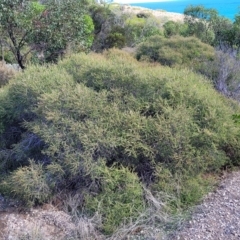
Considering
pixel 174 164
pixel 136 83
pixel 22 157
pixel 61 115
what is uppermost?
pixel 136 83

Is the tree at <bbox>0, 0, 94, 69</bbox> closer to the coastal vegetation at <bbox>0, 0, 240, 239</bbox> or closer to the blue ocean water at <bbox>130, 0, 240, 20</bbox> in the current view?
the coastal vegetation at <bbox>0, 0, 240, 239</bbox>

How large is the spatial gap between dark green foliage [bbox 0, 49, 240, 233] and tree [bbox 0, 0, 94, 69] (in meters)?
4.83

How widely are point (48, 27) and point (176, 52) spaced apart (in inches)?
144

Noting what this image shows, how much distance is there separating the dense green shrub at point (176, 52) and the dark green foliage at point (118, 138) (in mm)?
4099

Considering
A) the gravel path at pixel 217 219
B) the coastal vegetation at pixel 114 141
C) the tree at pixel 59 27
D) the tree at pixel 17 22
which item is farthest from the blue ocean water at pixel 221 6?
the gravel path at pixel 217 219

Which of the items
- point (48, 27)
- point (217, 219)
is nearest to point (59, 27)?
point (48, 27)

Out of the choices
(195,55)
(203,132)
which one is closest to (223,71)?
(195,55)

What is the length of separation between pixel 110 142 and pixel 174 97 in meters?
1.30

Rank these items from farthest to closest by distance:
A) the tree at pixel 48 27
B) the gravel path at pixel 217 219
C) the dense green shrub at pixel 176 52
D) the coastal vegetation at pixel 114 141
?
the tree at pixel 48 27
the dense green shrub at pixel 176 52
the coastal vegetation at pixel 114 141
the gravel path at pixel 217 219

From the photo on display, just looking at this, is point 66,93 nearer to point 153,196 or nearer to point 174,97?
point 174,97

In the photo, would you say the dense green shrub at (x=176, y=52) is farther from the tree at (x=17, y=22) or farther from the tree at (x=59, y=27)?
the tree at (x=17, y=22)

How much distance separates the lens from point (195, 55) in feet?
35.7

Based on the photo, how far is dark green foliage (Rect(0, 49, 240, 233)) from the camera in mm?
5309

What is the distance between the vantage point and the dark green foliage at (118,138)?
5309 mm
